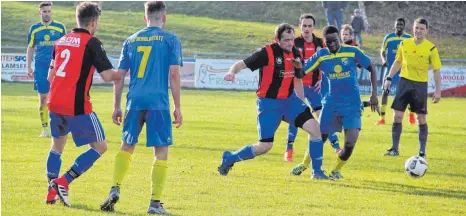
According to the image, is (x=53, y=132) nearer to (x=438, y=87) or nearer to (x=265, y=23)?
(x=438, y=87)

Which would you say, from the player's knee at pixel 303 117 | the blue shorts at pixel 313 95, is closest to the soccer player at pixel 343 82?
the player's knee at pixel 303 117

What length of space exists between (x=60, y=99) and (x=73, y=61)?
1.31 feet

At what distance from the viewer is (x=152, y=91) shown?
920 cm

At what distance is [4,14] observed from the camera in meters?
52.4

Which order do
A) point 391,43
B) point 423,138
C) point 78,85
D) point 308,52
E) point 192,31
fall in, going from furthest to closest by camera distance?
1. point 192,31
2. point 391,43
3. point 423,138
4. point 308,52
5. point 78,85

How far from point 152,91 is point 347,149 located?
393 cm

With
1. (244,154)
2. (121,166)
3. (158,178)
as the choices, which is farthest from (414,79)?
(121,166)

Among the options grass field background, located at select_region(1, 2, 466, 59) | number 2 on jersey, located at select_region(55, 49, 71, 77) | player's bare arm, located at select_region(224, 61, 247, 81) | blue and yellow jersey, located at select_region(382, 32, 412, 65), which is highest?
number 2 on jersey, located at select_region(55, 49, 71, 77)

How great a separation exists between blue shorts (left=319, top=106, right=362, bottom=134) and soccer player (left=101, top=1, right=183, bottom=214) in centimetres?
372

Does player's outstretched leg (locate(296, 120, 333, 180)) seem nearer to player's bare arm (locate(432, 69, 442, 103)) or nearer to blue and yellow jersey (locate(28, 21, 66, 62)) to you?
player's bare arm (locate(432, 69, 442, 103))

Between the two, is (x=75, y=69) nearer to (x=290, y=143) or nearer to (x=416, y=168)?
(x=416, y=168)

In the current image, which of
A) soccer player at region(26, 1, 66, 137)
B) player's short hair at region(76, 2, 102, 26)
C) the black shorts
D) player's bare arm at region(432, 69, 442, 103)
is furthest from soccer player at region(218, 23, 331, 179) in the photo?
soccer player at region(26, 1, 66, 137)

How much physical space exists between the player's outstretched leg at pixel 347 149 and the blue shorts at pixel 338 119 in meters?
0.07

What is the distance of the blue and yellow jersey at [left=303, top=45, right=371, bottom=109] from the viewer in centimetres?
1234
